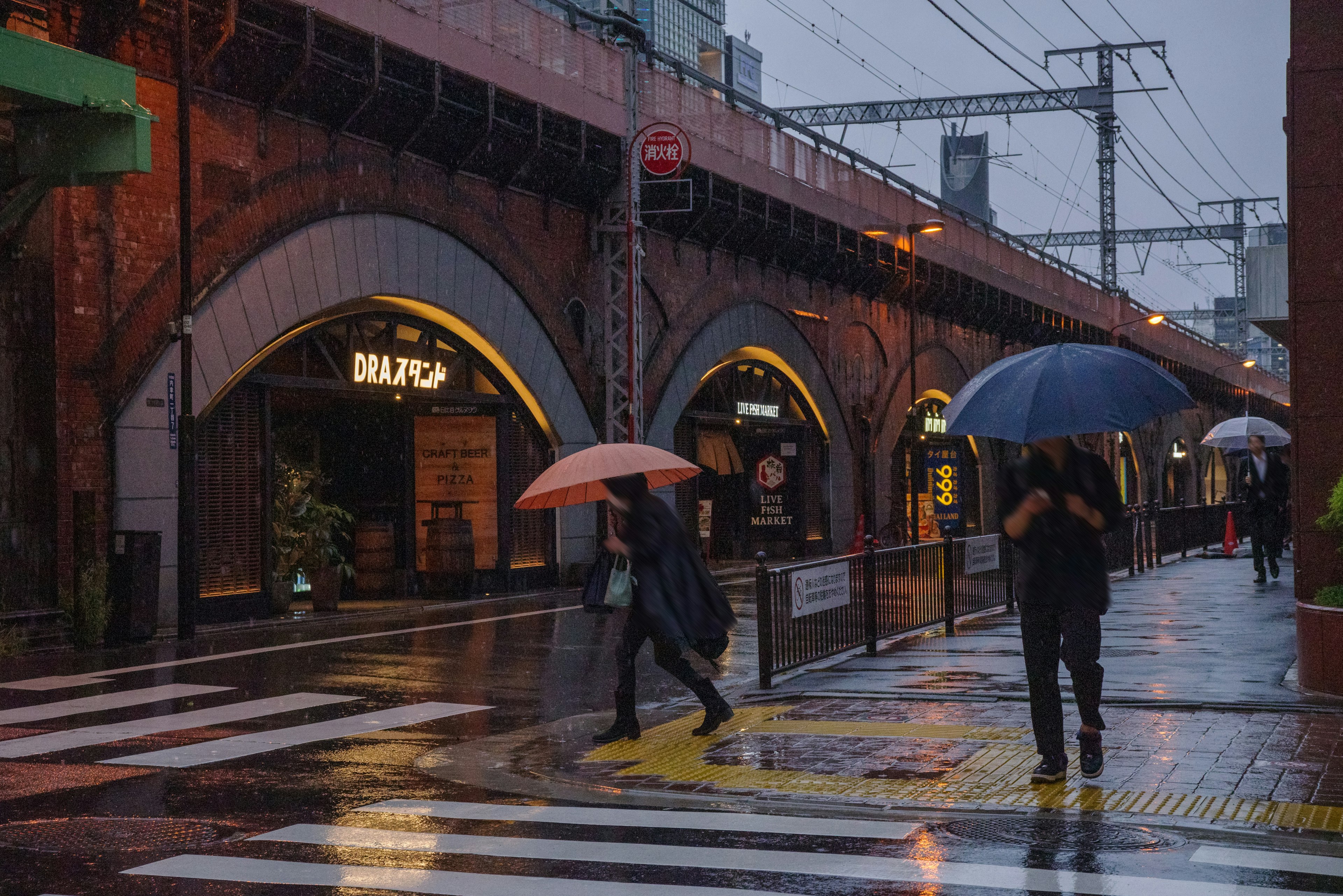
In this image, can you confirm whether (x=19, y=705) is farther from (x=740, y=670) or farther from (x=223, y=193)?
(x=223, y=193)

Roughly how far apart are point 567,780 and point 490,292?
17.0m

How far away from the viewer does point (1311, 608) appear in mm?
10930

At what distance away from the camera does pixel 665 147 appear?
26.0 meters

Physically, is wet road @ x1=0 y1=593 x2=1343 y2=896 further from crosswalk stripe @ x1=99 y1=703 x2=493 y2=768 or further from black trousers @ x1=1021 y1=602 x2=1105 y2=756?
black trousers @ x1=1021 y1=602 x2=1105 y2=756

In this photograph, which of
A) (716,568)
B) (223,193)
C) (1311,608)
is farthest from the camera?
(716,568)

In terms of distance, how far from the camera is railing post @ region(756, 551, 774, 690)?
40.3 ft

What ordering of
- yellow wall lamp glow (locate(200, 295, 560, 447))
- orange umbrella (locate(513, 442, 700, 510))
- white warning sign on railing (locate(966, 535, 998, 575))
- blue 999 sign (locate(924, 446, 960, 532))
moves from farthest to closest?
blue 999 sign (locate(924, 446, 960, 532))
yellow wall lamp glow (locate(200, 295, 560, 447))
white warning sign on railing (locate(966, 535, 998, 575))
orange umbrella (locate(513, 442, 700, 510))

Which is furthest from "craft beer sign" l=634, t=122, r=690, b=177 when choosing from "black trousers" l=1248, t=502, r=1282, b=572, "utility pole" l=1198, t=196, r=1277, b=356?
"utility pole" l=1198, t=196, r=1277, b=356

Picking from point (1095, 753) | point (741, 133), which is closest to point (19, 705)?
point (1095, 753)

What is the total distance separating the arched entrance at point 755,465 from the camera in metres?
33.7

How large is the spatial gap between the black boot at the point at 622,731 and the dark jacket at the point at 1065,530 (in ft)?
10.4

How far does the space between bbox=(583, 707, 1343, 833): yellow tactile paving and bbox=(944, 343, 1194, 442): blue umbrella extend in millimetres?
1870

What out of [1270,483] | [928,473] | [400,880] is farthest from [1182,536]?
[400,880]

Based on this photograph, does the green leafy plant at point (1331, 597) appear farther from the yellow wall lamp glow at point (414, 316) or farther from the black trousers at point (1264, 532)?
the yellow wall lamp glow at point (414, 316)
